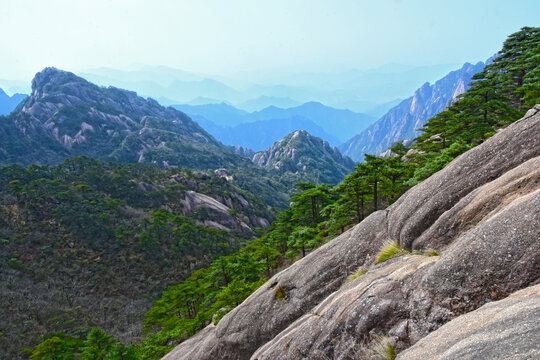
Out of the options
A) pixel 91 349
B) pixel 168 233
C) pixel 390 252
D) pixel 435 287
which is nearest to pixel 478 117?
pixel 390 252

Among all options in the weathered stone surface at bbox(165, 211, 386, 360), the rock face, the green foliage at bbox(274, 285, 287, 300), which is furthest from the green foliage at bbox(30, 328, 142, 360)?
the green foliage at bbox(274, 285, 287, 300)

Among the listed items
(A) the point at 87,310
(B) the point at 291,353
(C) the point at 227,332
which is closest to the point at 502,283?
(B) the point at 291,353

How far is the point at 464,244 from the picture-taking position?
7375 mm

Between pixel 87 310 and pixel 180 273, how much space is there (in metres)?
18.1

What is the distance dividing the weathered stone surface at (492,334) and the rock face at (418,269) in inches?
27.6

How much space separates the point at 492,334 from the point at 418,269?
3.30 meters

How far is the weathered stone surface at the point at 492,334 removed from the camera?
438 cm

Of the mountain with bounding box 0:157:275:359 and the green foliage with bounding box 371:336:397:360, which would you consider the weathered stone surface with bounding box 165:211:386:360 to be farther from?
the mountain with bounding box 0:157:275:359

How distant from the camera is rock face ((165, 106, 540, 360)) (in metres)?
6.68

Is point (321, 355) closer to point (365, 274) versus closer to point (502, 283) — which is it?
point (365, 274)

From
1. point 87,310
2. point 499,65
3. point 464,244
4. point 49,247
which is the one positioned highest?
point 49,247

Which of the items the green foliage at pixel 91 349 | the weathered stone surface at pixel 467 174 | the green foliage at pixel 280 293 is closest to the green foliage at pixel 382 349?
the weathered stone surface at pixel 467 174

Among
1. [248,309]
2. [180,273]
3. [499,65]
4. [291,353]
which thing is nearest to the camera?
[291,353]

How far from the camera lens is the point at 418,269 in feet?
27.0
